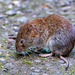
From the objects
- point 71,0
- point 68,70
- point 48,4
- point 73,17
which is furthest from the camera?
point 71,0

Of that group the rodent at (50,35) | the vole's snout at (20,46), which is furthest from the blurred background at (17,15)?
the rodent at (50,35)

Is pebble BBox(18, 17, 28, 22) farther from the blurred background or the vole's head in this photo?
the vole's head

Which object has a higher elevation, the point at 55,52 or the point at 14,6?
the point at 14,6

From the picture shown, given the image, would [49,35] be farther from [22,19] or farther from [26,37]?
[22,19]

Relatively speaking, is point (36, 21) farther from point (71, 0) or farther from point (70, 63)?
point (71, 0)

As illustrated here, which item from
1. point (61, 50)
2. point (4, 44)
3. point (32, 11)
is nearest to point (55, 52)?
point (61, 50)

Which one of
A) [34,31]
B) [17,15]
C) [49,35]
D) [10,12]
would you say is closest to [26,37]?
[34,31]

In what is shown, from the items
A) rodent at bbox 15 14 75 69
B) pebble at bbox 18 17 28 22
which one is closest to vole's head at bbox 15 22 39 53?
rodent at bbox 15 14 75 69
